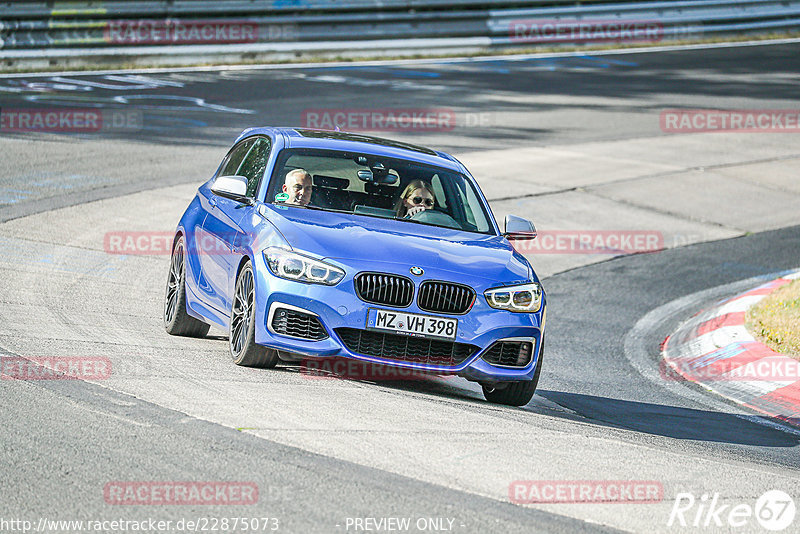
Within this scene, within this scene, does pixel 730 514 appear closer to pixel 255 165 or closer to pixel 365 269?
pixel 365 269

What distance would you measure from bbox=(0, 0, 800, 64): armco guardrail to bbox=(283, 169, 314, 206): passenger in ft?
57.6

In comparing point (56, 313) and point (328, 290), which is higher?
point (328, 290)

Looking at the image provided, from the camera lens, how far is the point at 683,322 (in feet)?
39.3

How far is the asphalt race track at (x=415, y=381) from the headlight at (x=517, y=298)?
67cm

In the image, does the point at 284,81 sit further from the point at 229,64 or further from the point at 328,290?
the point at 328,290

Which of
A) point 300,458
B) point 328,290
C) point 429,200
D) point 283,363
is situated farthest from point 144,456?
point 429,200

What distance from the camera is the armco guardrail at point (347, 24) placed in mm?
24891

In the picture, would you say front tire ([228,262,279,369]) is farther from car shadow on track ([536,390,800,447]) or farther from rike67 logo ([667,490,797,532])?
rike67 logo ([667,490,797,532])

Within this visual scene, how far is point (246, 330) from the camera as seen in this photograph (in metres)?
7.66

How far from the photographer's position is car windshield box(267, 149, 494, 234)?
8.50 meters

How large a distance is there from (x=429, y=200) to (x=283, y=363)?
1596 mm

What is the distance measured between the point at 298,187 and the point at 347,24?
20.6m

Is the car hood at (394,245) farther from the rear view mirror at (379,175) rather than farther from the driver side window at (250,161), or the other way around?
the driver side window at (250,161)

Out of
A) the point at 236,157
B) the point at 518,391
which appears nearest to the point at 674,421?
the point at 518,391
